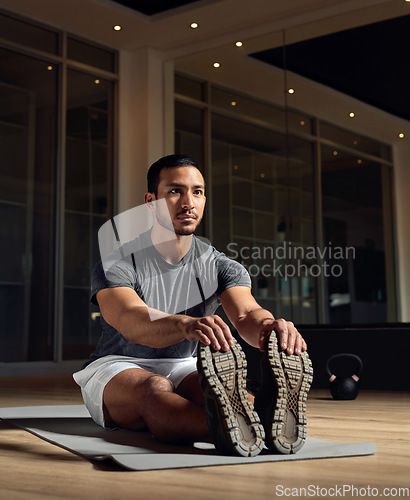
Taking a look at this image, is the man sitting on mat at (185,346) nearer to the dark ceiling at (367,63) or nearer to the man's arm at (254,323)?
the man's arm at (254,323)

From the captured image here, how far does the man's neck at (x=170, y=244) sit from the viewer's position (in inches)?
86.7

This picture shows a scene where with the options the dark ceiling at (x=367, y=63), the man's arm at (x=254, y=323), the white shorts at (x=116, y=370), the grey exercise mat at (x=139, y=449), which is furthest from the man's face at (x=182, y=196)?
the dark ceiling at (x=367, y=63)

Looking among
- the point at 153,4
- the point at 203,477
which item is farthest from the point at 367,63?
the point at 203,477

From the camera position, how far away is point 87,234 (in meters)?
5.95

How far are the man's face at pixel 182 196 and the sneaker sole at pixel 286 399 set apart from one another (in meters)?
0.55

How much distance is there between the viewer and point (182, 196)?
211 centimetres

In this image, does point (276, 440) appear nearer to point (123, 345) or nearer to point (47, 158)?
point (123, 345)

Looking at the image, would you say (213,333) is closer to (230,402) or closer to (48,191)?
(230,402)

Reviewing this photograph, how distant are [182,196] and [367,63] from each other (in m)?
3.34

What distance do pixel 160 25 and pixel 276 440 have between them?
15.4 ft

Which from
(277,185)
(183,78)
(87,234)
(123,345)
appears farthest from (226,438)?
(183,78)

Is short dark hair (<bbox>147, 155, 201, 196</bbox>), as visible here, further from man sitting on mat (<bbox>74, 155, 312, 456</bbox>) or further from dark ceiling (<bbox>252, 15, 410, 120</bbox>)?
dark ceiling (<bbox>252, 15, 410, 120</bbox>)

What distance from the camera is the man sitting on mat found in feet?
5.52

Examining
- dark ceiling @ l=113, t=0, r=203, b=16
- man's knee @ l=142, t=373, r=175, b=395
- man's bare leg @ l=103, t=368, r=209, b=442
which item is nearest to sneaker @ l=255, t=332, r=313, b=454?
man's bare leg @ l=103, t=368, r=209, b=442
